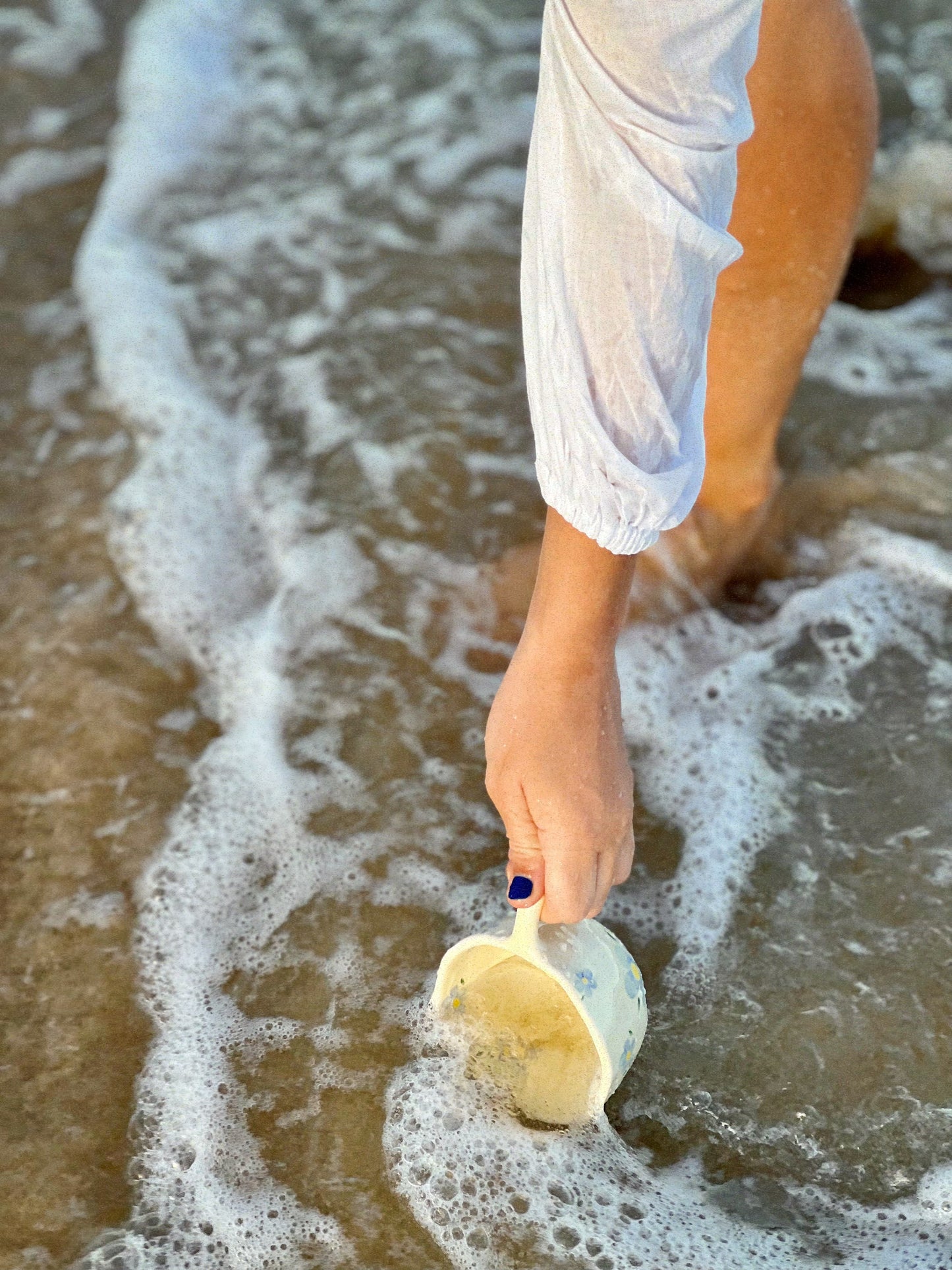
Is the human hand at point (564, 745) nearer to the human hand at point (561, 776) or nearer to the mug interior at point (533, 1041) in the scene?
the human hand at point (561, 776)

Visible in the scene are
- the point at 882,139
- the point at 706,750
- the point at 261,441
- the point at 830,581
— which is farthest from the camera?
the point at 882,139

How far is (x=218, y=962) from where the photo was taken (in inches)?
62.2

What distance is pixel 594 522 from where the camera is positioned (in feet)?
3.51

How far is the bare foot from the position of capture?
1.94 m

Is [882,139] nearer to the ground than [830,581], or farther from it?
farther from it

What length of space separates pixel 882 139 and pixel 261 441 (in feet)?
5.20

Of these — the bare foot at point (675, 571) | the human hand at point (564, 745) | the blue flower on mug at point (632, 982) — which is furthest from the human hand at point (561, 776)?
the bare foot at point (675, 571)

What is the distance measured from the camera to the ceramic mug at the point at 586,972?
1302mm

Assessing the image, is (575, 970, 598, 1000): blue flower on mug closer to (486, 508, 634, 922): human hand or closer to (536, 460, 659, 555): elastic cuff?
(486, 508, 634, 922): human hand

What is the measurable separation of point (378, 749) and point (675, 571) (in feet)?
1.80

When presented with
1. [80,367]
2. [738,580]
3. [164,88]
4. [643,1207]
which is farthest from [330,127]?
[643,1207]

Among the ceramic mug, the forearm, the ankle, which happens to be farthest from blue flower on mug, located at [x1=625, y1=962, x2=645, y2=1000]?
the ankle

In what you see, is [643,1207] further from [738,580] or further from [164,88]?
[164,88]

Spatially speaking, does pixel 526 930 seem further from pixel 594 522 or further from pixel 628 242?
pixel 628 242
